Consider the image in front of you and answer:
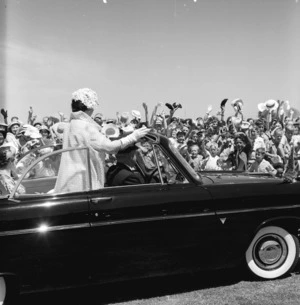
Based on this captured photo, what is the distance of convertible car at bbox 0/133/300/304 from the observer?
10.8 feet

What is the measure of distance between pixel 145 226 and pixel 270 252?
136cm

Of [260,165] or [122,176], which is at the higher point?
[122,176]

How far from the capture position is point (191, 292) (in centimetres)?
379

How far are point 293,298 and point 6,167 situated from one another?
2860 mm

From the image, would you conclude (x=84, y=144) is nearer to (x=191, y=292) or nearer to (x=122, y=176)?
(x=122, y=176)

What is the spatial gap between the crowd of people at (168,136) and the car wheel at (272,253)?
60 cm

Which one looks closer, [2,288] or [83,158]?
[2,288]

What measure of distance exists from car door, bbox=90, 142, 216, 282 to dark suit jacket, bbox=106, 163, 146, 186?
0.10 m

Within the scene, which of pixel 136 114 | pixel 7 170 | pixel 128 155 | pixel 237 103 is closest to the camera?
pixel 128 155

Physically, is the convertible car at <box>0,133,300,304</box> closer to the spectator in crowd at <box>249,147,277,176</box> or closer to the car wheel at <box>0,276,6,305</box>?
the car wheel at <box>0,276,6,305</box>

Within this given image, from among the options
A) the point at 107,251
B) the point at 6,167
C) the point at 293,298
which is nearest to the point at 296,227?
the point at 293,298

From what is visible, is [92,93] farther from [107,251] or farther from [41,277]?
[41,277]

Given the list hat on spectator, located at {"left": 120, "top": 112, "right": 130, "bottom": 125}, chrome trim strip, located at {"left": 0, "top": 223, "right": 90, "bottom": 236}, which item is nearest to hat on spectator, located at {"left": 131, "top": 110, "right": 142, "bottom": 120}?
hat on spectator, located at {"left": 120, "top": 112, "right": 130, "bottom": 125}

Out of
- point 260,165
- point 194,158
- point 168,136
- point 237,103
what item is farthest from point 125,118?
point 237,103
